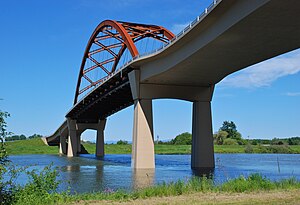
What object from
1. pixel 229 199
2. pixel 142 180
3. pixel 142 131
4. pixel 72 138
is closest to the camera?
pixel 229 199

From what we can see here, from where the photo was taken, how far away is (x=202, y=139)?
38906mm

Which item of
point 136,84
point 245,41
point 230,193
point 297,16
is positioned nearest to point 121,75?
point 136,84

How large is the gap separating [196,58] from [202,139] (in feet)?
38.8

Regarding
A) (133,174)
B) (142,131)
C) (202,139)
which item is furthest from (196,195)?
(202,139)

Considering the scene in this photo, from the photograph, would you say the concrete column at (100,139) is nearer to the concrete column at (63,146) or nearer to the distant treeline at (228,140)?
the concrete column at (63,146)

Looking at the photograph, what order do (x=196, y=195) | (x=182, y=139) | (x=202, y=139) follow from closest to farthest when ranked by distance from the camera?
(x=196, y=195) → (x=202, y=139) → (x=182, y=139)

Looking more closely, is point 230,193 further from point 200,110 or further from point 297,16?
point 200,110

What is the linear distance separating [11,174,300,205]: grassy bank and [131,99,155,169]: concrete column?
889 inches

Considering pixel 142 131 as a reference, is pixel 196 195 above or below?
below

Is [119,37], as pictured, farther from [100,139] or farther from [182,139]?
[182,139]

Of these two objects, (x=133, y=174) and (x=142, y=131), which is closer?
(x=133, y=174)

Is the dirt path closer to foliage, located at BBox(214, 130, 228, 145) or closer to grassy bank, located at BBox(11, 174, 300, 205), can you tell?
grassy bank, located at BBox(11, 174, 300, 205)

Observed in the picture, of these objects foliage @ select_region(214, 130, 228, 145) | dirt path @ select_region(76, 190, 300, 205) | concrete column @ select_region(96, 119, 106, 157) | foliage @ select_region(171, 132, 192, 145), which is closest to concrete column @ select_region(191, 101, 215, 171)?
dirt path @ select_region(76, 190, 300, 205)

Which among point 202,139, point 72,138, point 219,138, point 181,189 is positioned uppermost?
point 219,138
